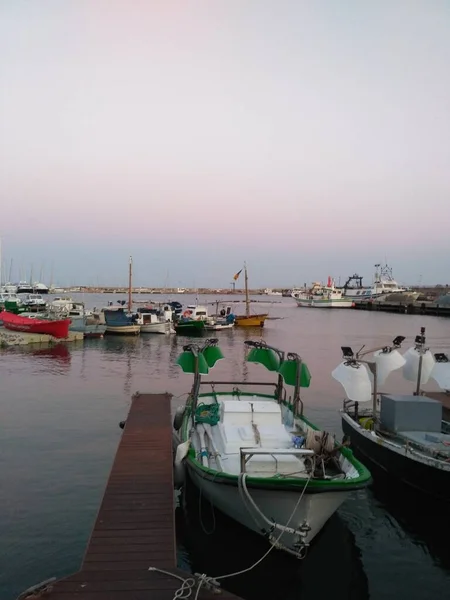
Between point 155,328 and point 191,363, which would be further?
point 155,328

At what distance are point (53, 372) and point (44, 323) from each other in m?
15.7

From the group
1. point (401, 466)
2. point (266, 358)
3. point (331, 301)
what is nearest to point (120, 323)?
point (266, 358)

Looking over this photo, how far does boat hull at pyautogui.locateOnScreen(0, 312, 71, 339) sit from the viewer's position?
144 feet

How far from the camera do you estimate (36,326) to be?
144ft

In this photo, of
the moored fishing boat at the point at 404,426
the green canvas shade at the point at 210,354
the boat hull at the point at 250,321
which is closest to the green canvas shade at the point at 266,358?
the green canvas shade at the point at 210,354

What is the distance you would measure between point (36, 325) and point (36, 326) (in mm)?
92

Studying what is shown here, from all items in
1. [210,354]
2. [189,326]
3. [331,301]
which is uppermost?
[331,301]

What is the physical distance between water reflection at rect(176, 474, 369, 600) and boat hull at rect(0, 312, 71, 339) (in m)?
35.8

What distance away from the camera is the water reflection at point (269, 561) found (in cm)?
881

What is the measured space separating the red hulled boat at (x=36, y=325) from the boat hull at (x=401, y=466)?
3446 cm

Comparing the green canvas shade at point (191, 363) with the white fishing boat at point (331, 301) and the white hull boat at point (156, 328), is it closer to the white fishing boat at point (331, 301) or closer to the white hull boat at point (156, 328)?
the white hull boat at point (156, 328)

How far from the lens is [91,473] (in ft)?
44.9

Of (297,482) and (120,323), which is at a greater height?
(297,482)

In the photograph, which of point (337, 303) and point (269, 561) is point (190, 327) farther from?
point (337, 303)
